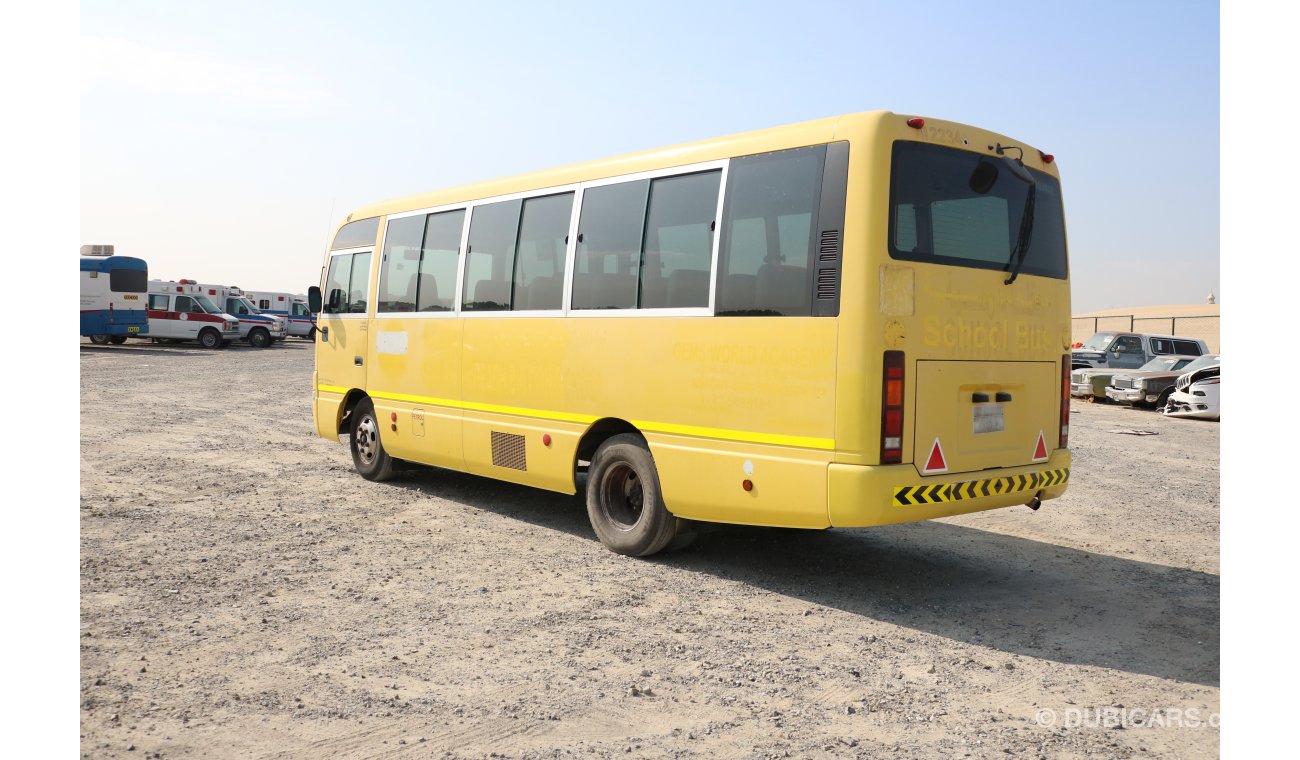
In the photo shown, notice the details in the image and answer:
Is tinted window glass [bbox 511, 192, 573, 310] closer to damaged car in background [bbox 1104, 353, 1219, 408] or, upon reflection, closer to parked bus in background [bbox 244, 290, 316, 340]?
damaged car in background [bbox 1104, 353, 1219, 408]

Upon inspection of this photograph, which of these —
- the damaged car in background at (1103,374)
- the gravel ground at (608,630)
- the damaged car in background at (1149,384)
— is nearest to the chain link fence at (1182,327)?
the damaged car in background at (1103,374)

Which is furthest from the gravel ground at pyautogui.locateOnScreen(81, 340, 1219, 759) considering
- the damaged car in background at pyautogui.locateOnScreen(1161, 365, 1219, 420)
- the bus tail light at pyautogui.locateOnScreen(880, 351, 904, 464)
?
the damaged car in background at pyautogui.locateOnScreen(1161, 365, 1219, 420)

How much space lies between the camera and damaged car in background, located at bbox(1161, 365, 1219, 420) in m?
20.0

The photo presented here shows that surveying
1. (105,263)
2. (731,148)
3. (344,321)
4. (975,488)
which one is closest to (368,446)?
(344,321)

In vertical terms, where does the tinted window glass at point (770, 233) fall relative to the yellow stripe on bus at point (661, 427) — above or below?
above

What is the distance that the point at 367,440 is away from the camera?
10.7 metres

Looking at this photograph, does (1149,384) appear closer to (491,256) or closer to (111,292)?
(491,256)

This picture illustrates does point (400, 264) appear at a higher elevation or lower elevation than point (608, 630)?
higher

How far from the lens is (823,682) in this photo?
4875 millimetres

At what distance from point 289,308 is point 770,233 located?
1925 inches

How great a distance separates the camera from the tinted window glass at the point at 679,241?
6.91 metres

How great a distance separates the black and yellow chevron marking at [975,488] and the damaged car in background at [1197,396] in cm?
1517

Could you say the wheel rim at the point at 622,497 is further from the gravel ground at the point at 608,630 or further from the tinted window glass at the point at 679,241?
the tinted window glass at the point at 679,241

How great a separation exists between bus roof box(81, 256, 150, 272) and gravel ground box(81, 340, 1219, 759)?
28009 mm
